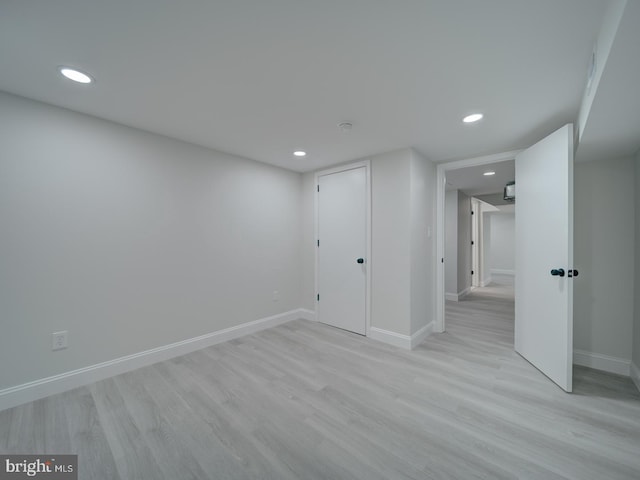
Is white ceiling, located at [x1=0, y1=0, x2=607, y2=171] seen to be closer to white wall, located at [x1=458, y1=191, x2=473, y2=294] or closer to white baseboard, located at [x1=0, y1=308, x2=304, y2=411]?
white baseboard, located at [x1=0, y1=308, x2=304, y2=411]

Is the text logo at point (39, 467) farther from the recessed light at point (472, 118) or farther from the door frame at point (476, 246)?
the door frame at point (476, 246)

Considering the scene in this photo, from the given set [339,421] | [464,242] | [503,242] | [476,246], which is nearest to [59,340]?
[339,421]

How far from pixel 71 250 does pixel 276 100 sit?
80.6 inches

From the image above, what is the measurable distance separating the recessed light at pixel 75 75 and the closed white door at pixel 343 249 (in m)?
2.60

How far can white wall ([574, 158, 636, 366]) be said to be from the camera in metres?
2.37

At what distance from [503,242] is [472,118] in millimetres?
8957

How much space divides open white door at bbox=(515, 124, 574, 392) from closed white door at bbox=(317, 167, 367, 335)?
64.7 inches

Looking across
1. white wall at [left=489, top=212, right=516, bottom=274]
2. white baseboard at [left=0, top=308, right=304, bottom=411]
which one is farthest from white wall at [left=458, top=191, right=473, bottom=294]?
white baseboard at [left=0, top=308, right=304, bottom=411]

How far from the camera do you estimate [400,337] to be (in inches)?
116

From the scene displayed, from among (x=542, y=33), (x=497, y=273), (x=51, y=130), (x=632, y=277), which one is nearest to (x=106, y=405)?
(x=51, y=130)

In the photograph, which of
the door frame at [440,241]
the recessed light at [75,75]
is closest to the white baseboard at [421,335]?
the door frame at [440,241]

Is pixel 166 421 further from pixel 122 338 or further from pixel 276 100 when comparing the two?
pixel 276 100

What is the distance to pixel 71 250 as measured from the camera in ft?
6.93

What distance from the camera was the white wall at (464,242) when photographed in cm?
545
